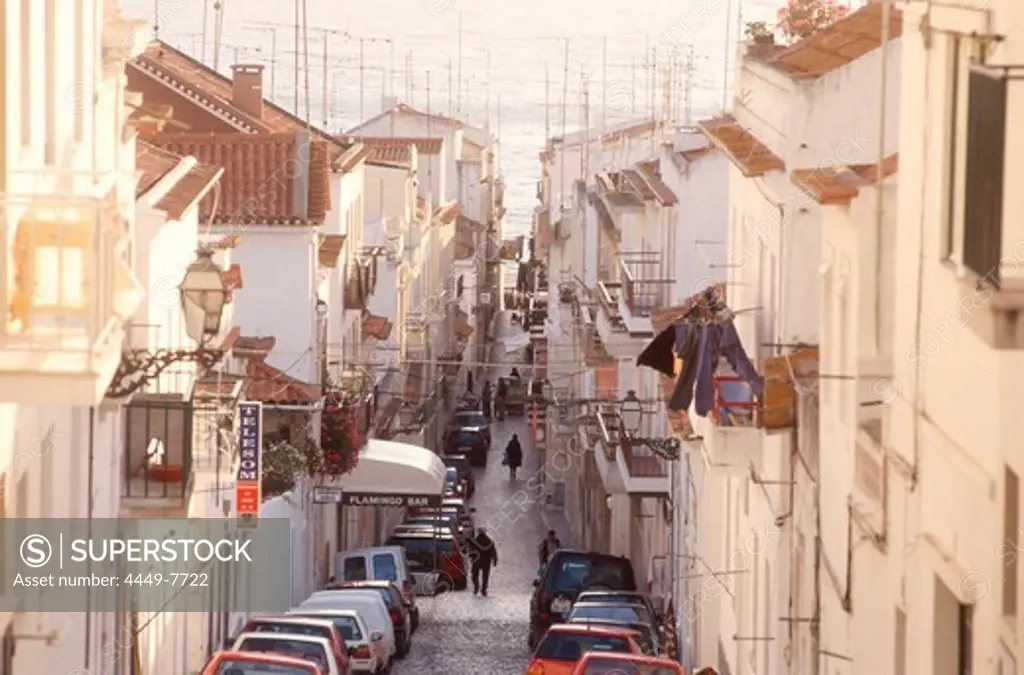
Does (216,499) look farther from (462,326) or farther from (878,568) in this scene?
(462,326)

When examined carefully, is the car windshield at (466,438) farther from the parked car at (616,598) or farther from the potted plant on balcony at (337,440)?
the parked car at (616,598)

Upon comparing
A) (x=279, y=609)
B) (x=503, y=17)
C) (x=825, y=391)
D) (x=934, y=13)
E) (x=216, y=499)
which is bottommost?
(x=279, y=609)

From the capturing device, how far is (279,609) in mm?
36188

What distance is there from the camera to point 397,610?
116 feet

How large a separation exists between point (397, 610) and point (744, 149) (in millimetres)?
14487

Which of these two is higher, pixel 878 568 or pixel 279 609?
pixel 878 568

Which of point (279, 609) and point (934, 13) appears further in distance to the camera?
point (279, 609)

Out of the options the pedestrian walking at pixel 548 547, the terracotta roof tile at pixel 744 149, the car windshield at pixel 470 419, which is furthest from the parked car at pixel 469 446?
the terracotta roof tile at pixel 744 149

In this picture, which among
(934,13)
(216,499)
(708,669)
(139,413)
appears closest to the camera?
(934,13)

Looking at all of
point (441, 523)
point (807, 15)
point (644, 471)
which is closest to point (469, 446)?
point (441, 523)

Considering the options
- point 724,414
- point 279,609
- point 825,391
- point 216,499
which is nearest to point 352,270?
point 279,609

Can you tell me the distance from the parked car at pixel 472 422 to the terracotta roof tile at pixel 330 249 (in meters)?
28.2

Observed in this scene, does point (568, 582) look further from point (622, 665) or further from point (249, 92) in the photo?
point (622, 665)

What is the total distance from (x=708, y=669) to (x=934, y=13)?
15396 millimetres
